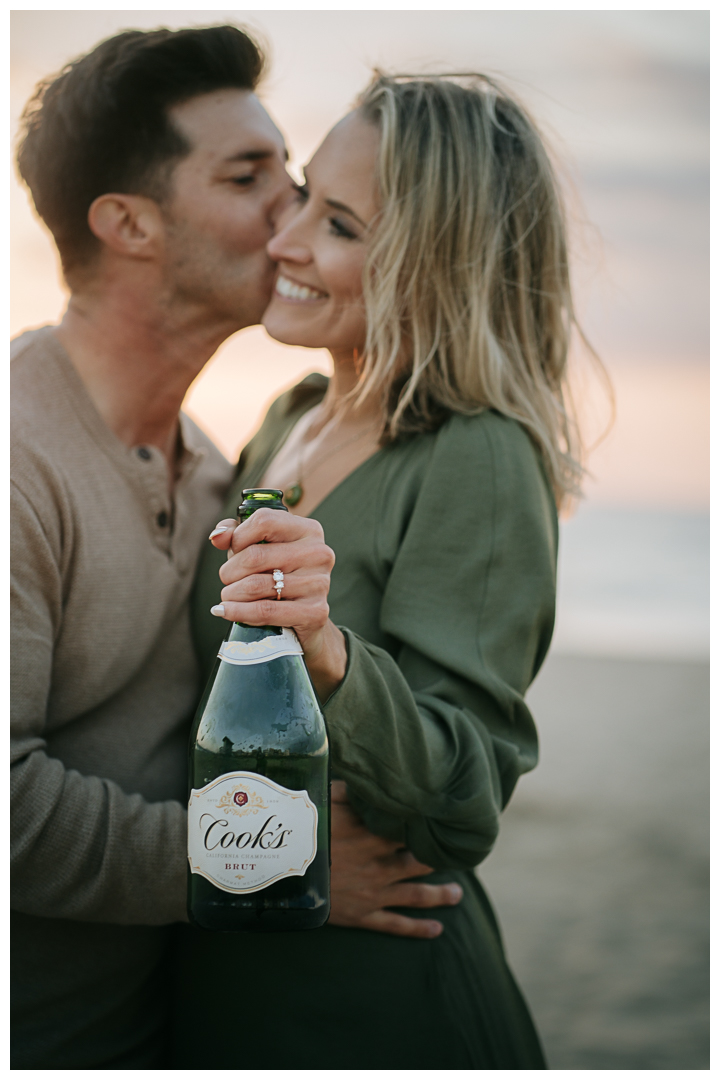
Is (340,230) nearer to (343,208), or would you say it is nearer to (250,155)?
(343,208)

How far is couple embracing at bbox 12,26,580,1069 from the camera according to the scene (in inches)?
63.9

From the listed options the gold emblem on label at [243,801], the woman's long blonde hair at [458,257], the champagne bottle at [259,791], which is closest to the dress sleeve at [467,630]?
the woman's long blonde hair at [458,257]

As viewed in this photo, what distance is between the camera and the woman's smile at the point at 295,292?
1.98 meters

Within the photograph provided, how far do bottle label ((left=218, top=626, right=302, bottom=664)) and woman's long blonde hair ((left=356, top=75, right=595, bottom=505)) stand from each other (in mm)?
754

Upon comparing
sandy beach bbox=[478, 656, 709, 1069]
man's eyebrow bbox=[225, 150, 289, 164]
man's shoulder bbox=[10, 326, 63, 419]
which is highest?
man's eyebrow bbox=[225, 150, 289, 164]

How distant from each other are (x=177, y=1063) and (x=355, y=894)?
609 mm

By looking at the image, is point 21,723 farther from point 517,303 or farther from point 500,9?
point 500,9

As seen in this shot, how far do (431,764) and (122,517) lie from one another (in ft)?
2.98

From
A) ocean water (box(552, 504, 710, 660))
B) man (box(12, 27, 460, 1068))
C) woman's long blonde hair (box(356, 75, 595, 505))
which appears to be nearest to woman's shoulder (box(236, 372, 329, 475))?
man (box(12, 27, 460, 1068))

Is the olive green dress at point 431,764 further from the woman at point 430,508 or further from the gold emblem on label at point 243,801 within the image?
the gold emblem on label at point 243,801

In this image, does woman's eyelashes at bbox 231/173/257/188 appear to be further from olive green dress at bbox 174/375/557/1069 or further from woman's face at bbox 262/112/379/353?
olive green dress at bbox 174/375/557/1069

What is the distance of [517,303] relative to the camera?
6.25ft

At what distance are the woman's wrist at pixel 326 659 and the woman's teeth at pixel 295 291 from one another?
3.15ft
